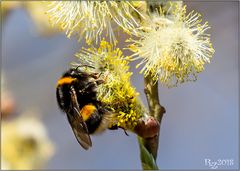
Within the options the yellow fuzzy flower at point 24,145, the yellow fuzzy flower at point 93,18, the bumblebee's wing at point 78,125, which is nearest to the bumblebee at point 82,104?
the bumblebee's wing at point 78,125

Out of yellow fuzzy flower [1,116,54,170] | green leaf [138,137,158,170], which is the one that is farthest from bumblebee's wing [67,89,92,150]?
yellow fuzzy flower [1,116,54,170]

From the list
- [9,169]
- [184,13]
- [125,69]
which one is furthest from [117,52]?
[9,169]

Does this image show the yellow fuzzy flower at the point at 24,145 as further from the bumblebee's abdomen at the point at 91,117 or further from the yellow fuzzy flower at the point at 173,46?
the yellow fuzzy flower at the point at 173,46

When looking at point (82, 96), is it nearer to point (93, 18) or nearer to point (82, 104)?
point (82, 104)

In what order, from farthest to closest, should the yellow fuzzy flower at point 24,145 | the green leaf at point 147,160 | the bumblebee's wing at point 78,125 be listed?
the yellow fuzzy flower at point 24,145 < the bumblebee's wing at point 78,125 < the green leaf at point 147,160

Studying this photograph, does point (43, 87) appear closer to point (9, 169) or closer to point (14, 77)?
point (14, 77)

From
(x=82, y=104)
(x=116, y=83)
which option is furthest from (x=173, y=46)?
(x=82, y=104)

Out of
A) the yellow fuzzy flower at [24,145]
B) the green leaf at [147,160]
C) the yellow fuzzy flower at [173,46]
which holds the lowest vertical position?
the yellow fuzzy flower at [24,145]
